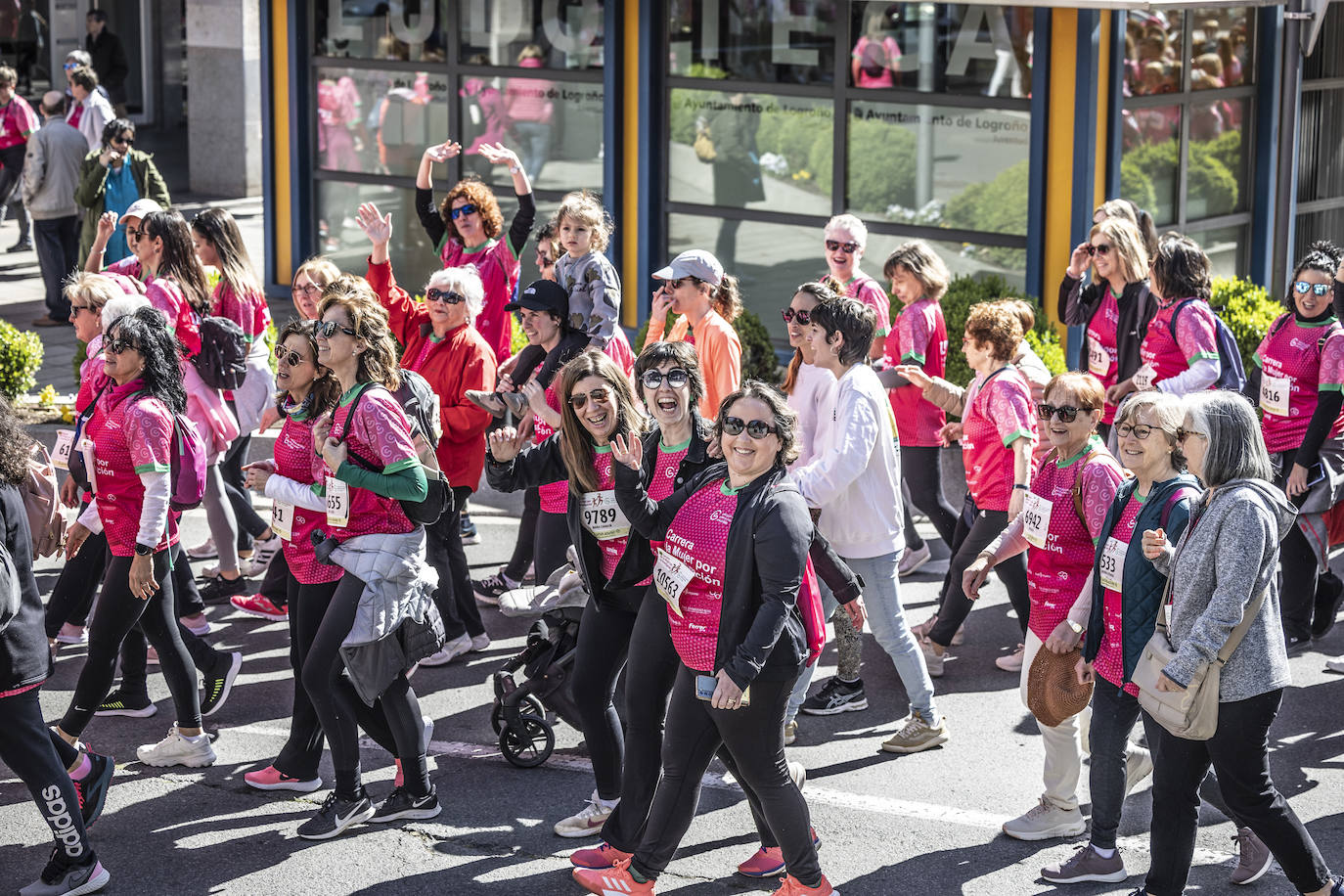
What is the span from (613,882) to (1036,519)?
193 centimetres

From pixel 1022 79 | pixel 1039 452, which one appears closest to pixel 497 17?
pixel 1022 79

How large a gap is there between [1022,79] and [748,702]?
304 inches

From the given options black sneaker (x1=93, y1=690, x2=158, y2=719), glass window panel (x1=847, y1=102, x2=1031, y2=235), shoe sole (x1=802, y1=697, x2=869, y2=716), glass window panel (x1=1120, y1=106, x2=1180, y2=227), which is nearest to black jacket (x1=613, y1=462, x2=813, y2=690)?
shoe sole (x1=802, y1=697, x2=869, y2=716)

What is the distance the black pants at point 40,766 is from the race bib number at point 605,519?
6.30ft

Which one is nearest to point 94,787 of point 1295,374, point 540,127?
point 1295,374

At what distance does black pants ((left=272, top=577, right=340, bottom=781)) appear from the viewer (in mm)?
6348

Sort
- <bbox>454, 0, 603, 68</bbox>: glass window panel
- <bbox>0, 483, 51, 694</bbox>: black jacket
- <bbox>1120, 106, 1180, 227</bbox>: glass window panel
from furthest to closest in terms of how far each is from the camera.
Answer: <bbox>454, 0, 603, 68</bbox>: glass window panel, <bbox>1120, 106, 1180, 227</bbox>: glass window panel, <bbox>0, 483, 51, 694</bbox>: black jacket

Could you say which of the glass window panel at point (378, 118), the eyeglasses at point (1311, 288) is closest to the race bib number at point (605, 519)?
the eyeglasses at point (1311, 288)

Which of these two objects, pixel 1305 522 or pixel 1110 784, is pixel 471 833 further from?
pixel 1305 522

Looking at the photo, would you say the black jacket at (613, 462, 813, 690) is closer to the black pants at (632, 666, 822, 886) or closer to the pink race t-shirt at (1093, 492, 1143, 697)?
the black pants at (632, 666, 822, 886)

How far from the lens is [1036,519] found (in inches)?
245

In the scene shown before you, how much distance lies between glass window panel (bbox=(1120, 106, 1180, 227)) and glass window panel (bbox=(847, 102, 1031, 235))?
0.78 meters

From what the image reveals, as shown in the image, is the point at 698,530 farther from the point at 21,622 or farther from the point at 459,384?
the point at 459,384

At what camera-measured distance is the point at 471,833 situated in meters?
6.38
